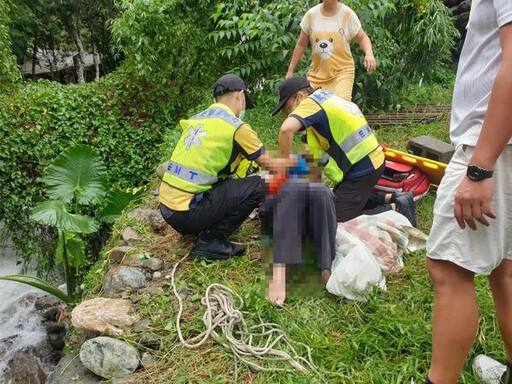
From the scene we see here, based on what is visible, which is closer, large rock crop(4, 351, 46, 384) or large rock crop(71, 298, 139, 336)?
large rock crop(71, 298, 139, 336)

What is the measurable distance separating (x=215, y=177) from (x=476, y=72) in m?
1.79

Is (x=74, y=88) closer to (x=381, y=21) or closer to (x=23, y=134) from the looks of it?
(x=23, y=134)

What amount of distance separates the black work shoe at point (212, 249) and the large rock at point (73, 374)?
3.18 feet

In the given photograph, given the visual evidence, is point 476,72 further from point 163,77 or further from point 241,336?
point 163,77

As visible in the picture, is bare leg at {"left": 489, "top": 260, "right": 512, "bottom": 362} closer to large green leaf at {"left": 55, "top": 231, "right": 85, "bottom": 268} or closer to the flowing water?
large green leaf at {"left": 55, "top": 231, "right": 85, "bottom": 268}

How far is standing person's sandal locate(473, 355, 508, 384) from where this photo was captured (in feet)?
6.46

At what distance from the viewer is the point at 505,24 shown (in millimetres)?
1392

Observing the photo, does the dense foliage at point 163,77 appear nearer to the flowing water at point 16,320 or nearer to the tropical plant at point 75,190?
the flowing water at point 16,320

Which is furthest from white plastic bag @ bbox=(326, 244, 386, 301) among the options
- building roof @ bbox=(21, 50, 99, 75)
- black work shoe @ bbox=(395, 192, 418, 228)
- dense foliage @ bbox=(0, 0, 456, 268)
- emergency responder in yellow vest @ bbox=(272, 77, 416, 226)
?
building roof @ bbox=(21, 50, 99, 75)

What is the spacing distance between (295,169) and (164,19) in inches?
195

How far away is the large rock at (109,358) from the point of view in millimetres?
2270

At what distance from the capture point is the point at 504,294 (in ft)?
5.90

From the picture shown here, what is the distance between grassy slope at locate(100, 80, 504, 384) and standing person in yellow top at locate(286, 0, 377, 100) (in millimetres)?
1917

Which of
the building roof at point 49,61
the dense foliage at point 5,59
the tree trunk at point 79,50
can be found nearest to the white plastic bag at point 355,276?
the dense foliage at point 5,59
